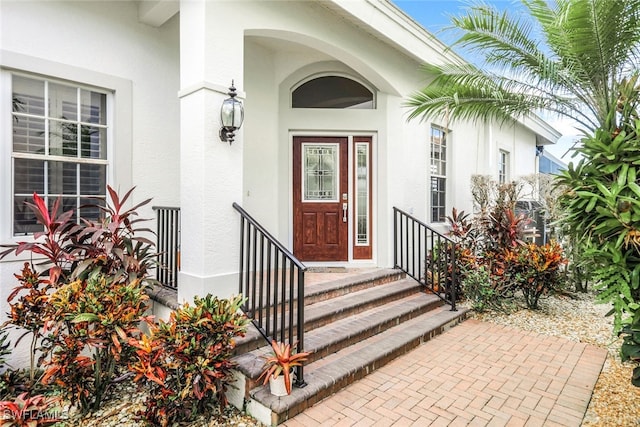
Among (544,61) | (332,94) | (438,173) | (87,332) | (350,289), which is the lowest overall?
(350,289)

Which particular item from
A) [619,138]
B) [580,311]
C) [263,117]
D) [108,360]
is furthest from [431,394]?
[263,117]

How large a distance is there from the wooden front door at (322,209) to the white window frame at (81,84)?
8.72 feet

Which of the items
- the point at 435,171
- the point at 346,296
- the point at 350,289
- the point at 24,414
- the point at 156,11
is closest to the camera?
the point at 24,414

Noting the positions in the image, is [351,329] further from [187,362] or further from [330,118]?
[330,118]

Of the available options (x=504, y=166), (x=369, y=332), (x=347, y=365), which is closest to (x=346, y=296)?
(x=369, y=332)

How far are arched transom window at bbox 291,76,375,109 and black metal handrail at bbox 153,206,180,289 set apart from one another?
9.23ft

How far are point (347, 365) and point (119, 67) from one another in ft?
13.6

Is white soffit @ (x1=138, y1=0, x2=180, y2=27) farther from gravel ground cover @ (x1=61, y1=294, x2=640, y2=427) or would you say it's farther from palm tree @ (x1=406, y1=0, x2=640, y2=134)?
gravel ground cover @ (x1=61, y1=294, x2=640, y2=427)

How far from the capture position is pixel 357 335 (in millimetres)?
3842

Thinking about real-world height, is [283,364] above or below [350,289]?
below

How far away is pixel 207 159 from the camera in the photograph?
11.3 ft

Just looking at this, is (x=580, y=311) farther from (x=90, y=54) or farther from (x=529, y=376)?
(x=90, y=54)

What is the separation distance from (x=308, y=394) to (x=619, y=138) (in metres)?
3.02

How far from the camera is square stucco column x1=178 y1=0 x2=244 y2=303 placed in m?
3.43
